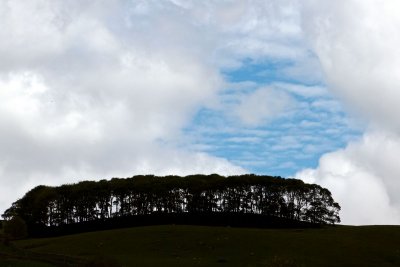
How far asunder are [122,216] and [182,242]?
7787 centimetres

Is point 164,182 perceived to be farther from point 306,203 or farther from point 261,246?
point 261,246

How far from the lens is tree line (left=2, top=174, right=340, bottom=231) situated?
160 metres

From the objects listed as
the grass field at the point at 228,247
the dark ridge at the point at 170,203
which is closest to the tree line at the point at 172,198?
the dark ridge at the point at 170,203

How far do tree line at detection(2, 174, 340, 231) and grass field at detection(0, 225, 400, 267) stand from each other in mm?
50619

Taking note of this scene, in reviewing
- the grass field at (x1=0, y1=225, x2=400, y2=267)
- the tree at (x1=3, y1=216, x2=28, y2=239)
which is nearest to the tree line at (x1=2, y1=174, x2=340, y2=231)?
the tree at (x1=3, y1=216, x2=28, y2=239)

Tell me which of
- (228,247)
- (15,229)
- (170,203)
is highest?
(170,203)

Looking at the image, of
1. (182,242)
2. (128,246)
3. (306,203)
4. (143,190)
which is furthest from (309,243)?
(143,190)

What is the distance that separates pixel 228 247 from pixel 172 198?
77.5 metres

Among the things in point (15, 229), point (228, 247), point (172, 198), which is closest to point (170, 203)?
point (172, 198)

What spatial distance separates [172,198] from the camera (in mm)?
163875

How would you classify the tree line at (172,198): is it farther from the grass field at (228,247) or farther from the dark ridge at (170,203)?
the grass field at (228,247)

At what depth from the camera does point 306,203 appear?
159 m

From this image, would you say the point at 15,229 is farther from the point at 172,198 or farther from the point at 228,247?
the point at 228,247

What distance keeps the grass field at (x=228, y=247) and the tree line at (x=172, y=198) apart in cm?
5062
